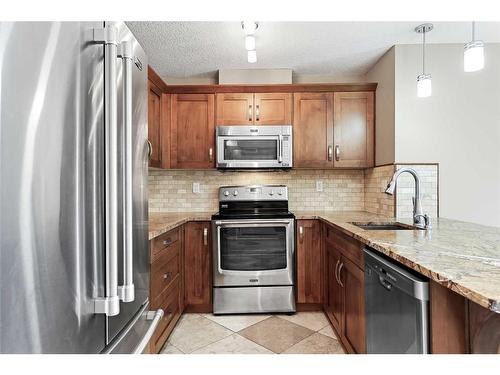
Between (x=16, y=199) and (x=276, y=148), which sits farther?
(x=276, y=148)

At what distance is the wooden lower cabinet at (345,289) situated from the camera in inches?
66.3

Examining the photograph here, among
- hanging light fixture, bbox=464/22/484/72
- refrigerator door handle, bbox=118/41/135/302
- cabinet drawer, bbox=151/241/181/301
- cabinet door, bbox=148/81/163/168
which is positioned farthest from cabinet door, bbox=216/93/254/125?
refrigerator door handle, bbox=118/41/135/302

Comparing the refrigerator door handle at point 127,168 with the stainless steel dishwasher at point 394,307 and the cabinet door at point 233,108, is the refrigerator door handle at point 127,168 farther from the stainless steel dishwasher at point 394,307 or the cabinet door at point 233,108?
the cabinet door at point 233,108

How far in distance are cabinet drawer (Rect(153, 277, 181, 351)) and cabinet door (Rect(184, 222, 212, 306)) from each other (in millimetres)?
232

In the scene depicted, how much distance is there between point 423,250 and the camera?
1.17 m

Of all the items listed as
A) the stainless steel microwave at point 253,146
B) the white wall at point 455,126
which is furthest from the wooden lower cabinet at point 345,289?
the white wall at point 455,126

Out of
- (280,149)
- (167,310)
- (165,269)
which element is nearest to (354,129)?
(280,149)

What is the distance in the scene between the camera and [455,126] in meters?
2.46

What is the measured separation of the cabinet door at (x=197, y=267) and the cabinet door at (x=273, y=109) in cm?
125

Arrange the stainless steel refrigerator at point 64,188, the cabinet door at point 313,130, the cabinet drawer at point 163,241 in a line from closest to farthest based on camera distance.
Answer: the stainless steel refrigerator at point 64,188, the cabinet drawer at point 163,241, the cabinet door at point 313,130

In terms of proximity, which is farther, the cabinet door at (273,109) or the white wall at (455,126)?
the cabinet door at (273,109)
